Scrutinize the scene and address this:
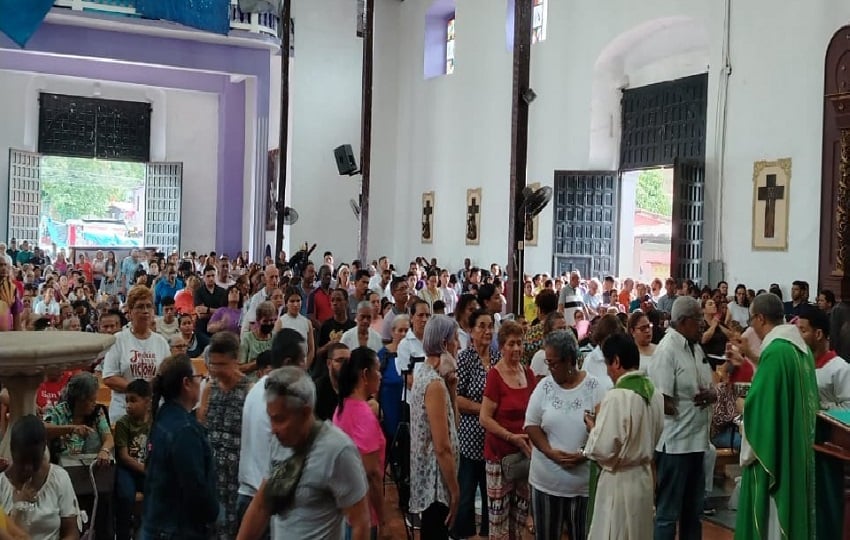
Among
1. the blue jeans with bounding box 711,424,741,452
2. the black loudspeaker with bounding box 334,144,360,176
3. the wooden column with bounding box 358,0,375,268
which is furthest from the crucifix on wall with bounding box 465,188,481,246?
the blue jeans with bounding box 711,424,741,452

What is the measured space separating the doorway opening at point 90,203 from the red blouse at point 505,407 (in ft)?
81.7

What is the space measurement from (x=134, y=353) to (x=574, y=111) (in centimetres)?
1371

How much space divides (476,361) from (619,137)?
13257mm

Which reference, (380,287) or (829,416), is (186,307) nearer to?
(380,287)

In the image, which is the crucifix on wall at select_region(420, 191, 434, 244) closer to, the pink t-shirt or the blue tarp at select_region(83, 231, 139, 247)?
the blue tarp at select_region(83, 231, 139, 247)

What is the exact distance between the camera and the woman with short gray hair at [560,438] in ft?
15.5

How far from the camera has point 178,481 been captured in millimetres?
3711

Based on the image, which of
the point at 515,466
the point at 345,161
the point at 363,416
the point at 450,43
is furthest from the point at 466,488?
the point at 450,43

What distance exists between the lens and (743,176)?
14.5 meters

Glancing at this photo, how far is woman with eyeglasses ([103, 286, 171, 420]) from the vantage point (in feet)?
18.9

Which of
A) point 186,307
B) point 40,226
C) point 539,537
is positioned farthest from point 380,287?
point 40,226

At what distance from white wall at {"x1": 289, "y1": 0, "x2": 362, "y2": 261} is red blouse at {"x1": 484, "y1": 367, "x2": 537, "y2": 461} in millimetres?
18539

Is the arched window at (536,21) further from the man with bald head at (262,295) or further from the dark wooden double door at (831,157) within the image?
the man with bald head at (262,295)

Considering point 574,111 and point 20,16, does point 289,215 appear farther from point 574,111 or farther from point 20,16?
point 20,16
